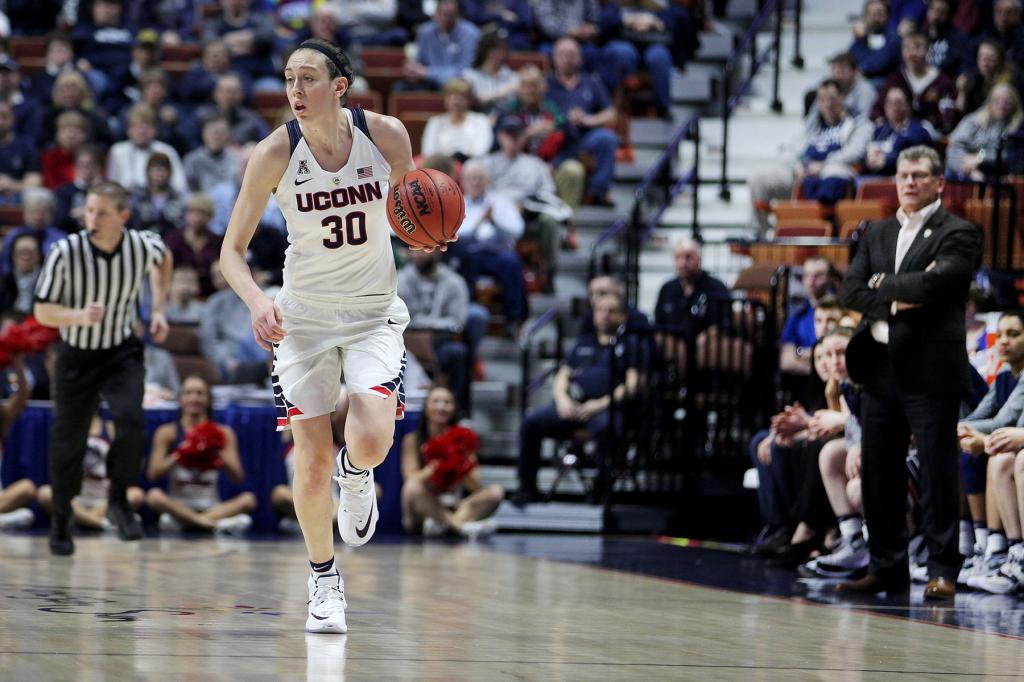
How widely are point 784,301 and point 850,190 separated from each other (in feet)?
6.35

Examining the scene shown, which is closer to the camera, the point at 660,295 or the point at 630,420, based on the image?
the point at 630,420

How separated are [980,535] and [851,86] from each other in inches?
241

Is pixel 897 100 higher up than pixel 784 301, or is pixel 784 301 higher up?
pixel 897 100

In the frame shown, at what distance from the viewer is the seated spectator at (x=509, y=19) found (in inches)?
584

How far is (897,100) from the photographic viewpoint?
11.3 metres

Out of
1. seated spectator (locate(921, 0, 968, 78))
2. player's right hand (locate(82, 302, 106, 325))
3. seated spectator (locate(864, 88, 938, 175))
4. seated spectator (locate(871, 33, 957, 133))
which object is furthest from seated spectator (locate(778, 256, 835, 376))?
player's right hand (locate(82, 302, 106, 325))

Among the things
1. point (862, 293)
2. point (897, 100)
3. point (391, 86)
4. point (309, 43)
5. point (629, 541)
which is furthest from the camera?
point (391, 86)

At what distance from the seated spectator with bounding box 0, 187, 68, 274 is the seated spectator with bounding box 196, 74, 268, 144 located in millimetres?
2056

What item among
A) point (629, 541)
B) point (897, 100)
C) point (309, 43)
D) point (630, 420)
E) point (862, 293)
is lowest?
point (629, 541)

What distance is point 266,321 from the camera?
473 centimetres

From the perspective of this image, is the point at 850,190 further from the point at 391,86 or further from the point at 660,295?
the point at 391,86

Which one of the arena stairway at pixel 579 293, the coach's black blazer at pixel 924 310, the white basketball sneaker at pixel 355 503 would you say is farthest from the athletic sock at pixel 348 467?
the arena stairway at pixel 579 293

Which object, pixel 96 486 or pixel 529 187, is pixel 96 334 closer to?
pixel 96 486

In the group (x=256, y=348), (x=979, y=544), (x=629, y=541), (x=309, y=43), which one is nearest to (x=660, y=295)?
(x=629, y=541)
